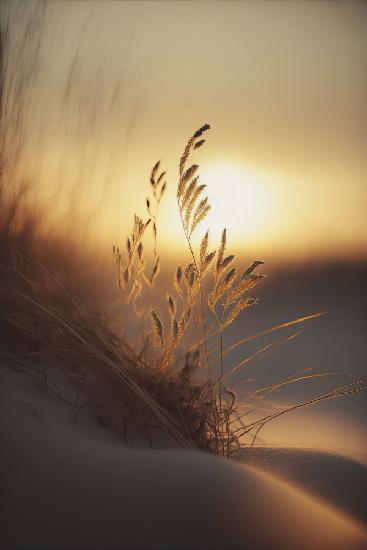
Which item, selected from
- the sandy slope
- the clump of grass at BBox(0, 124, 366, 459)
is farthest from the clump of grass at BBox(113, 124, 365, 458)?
the sandy slope

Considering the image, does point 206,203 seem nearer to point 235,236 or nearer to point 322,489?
point 235,236

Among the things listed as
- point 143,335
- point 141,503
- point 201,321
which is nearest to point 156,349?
point 143,335

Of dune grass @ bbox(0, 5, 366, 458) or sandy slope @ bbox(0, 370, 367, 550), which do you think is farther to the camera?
dune grass @ bbox(0, 5, 366, 458)

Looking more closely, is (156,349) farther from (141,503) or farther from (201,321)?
(141,503)

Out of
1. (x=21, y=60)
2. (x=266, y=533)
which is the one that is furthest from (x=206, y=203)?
(x=21, y=60)

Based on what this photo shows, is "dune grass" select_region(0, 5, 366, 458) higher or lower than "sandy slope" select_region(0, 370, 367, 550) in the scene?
higher

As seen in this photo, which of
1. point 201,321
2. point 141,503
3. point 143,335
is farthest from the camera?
point 143,335

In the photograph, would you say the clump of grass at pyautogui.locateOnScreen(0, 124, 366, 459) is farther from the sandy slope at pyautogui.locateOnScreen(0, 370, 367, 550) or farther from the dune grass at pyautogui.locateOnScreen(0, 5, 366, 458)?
the sandy slope at pyautogui.locateOnScreen(0, 370, 367, 550)

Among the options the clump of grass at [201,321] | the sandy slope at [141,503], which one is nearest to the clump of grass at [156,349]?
the clump of grass at [201,321]
